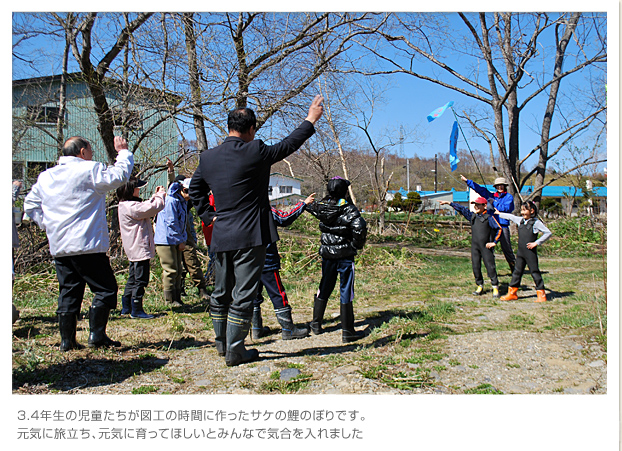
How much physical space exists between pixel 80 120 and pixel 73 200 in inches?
252

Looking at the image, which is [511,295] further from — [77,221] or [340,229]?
[77,221]

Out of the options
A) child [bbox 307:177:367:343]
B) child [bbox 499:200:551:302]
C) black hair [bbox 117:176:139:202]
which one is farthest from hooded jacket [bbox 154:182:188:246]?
child [bbox 499:200:551:302]

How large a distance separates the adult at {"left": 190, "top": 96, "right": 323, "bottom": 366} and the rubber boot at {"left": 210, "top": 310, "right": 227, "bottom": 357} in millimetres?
53

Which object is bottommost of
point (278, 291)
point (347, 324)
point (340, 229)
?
point (347, 324)

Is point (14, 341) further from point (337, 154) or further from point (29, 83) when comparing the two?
point (337, 154)

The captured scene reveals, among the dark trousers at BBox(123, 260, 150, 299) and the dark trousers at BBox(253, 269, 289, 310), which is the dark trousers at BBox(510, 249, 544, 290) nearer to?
the dark trousers at BBox(253, 269, 289, 310)

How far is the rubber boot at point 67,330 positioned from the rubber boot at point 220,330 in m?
1.30

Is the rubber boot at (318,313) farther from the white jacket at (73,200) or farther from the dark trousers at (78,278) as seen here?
the white jacket at (73,200)

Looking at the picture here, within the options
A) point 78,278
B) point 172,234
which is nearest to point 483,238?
point 172,234

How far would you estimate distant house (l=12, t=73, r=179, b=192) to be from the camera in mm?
7352

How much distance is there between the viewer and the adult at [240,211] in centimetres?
367

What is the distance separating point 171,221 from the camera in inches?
241
